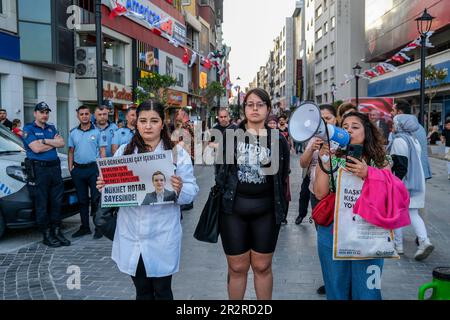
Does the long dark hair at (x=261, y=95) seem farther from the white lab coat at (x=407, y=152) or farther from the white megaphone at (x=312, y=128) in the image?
the white lab coat at (x=407, y=152)

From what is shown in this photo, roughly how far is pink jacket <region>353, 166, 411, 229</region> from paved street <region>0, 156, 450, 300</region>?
5.66 feet

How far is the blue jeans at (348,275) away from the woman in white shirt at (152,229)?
3.44 feet

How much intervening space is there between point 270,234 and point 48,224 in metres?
4.20

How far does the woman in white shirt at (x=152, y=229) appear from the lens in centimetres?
317

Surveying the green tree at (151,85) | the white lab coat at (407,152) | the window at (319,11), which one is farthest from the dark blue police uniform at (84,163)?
the window at (319,11)

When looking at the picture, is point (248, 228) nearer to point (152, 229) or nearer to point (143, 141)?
point (152, 229)

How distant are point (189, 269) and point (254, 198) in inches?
87.2

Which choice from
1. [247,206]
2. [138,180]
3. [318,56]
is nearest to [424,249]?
[247,206]

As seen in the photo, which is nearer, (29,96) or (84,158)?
(84,158)

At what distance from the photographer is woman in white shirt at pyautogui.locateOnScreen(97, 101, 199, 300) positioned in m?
3.17

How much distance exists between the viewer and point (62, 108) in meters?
20.6

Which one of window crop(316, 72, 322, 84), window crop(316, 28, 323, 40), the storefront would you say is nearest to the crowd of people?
the storefront

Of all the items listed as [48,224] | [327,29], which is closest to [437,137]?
[48,224]
